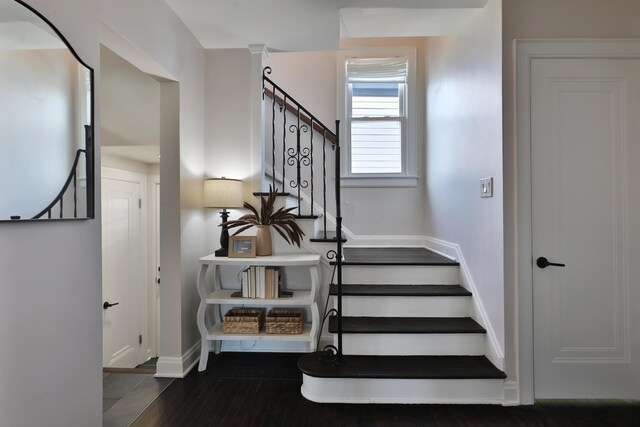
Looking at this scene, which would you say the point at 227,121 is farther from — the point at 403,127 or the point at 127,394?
the point at 127,394

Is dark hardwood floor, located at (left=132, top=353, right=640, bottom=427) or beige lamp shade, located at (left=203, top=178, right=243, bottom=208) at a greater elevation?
beige lamp shade, located at (left=203, top=178, right=243, bottom=208)

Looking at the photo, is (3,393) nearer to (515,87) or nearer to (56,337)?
(56,337)

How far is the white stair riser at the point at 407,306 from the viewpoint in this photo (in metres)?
2.42

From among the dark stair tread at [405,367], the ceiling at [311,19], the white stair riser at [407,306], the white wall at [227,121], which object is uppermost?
the ceiling at [311,19]

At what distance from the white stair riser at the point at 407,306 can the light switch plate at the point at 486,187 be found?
812 millimetres

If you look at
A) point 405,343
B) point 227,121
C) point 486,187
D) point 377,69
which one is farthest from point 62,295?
point 377,69

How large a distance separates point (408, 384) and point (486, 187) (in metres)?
1.41

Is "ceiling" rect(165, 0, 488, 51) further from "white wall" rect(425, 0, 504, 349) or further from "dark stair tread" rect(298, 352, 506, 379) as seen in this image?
"dark stair tread" rect(298, 352, 506, 379)

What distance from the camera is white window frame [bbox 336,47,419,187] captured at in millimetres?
3742

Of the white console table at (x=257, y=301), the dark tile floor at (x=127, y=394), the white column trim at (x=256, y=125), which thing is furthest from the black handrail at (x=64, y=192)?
the white column trim at (x=256, y=125)

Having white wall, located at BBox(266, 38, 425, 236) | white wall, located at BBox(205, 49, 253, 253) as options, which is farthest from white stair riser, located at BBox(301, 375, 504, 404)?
white wall, located at BBox(266, 38, 425, 236)

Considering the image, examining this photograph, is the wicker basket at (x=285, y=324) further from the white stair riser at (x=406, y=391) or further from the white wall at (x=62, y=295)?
the white wall at (x=62, y=295)

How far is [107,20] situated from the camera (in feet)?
5.46

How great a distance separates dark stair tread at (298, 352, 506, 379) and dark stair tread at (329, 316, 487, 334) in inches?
7.1
